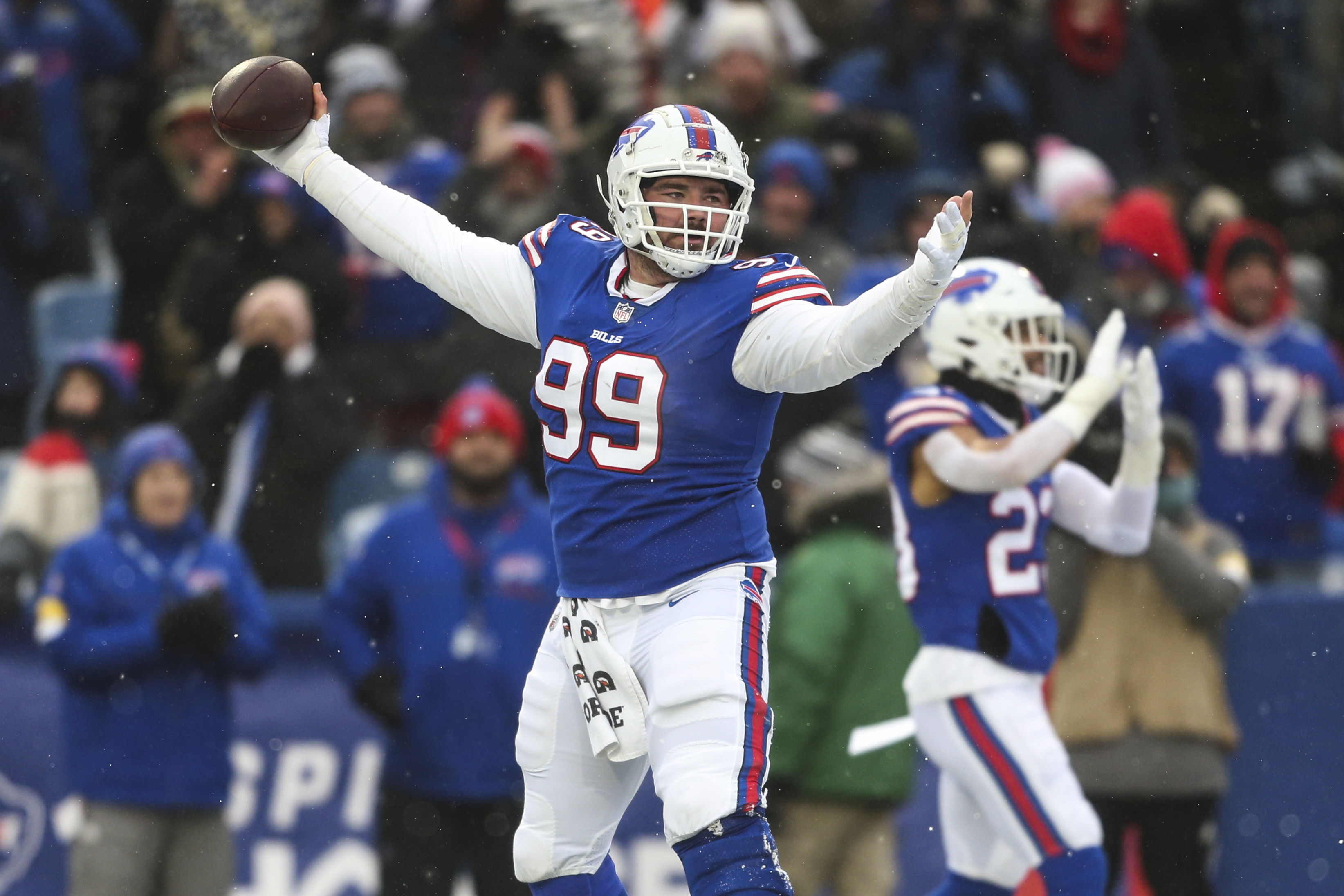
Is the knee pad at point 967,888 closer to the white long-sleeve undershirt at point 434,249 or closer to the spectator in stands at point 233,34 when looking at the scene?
the white long-sleeve undershirt at point 434,249

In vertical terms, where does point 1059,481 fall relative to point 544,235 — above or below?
below

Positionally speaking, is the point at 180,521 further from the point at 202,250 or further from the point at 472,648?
the point at 202,250

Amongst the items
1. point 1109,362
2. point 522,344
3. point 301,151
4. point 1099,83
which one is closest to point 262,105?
point 301,151

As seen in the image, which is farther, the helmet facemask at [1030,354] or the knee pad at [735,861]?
the helmet facemask at [1030,354]

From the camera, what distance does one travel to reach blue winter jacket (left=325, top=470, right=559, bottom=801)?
7.08m

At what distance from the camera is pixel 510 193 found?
28.6ft

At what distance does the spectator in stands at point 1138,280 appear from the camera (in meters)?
8.47

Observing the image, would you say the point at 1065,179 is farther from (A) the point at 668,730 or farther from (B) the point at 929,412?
(A) the point at 668,730

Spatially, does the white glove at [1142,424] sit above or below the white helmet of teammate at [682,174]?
below

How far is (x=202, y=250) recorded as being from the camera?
345 inches

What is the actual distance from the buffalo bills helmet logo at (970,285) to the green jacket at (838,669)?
1460 millimetres

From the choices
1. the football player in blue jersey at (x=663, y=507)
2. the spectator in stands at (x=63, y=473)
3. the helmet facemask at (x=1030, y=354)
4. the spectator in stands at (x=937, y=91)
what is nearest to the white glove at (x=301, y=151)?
the football player in blue jersey at (x=663, y=507)

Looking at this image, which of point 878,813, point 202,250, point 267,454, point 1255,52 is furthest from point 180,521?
point 1255,52

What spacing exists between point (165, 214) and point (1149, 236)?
4.37 meters
